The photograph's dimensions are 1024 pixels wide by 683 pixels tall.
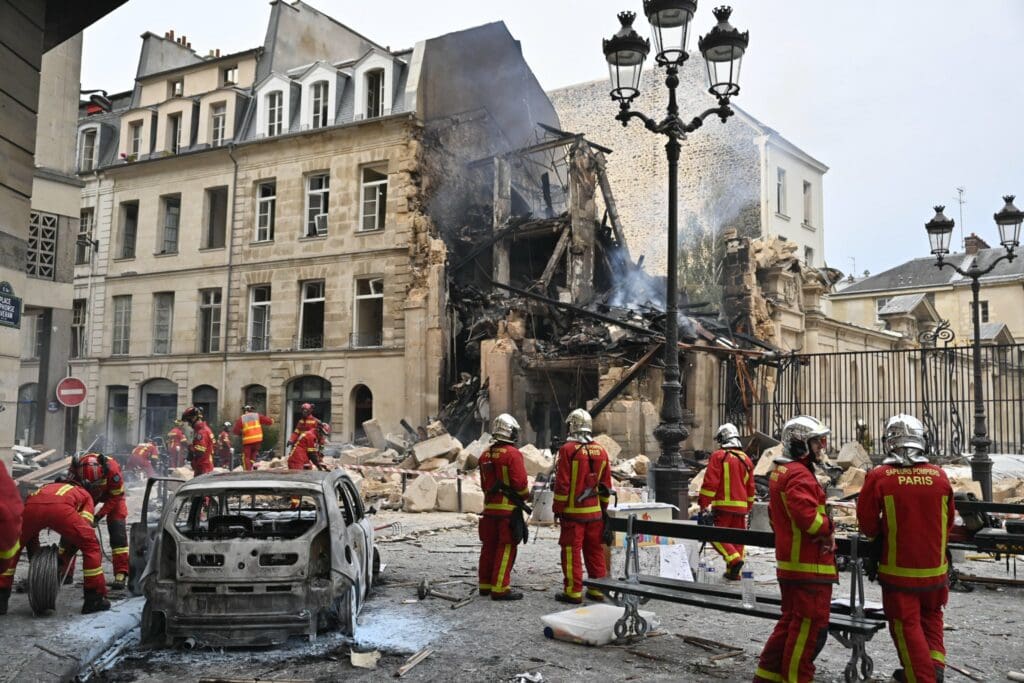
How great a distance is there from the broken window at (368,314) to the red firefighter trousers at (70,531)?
59.4 ft

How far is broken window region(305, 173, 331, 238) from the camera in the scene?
1033 inches

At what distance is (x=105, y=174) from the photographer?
29.8 meters

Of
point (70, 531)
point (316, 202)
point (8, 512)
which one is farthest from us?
point (316, 202)

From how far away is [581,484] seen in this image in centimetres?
737

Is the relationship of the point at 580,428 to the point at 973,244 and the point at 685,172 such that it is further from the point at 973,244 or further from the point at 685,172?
the point at 973,244

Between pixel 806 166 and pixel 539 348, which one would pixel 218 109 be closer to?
pixel 539 348

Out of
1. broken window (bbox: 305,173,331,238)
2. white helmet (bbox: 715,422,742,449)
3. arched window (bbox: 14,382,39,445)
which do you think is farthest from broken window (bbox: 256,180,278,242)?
white helmet (bbox: 715,422,742,449)

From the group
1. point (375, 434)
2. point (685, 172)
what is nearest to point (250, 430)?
point (375, 434)

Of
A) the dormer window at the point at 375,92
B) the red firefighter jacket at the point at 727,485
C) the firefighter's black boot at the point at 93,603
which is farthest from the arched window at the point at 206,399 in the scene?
the red firefighter jacket at the point at 727,485

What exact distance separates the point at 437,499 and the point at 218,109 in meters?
19.3

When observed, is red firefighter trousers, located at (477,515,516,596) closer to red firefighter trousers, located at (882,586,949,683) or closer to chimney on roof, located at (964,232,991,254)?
red firefighter trousers, located at (882,586,949,683)

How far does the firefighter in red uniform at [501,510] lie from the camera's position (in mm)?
7551

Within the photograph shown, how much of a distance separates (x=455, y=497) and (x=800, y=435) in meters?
9.96

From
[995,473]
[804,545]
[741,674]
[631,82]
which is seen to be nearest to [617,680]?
[741,674]
